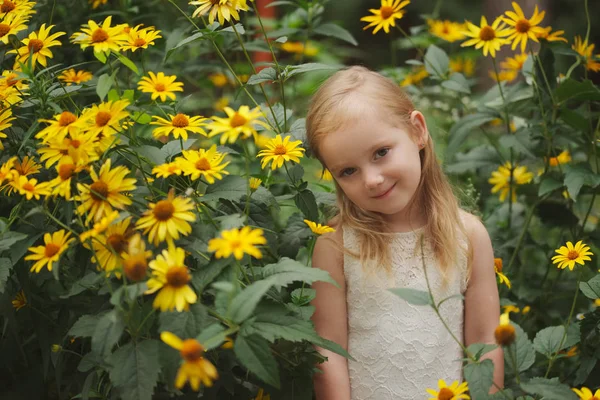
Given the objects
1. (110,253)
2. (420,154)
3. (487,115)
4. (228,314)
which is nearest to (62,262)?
(110,253)

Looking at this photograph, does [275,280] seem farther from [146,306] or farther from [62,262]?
[62,262]

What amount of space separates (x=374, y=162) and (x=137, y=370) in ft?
2.01

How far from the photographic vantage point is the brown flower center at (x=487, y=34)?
1801 millimetres

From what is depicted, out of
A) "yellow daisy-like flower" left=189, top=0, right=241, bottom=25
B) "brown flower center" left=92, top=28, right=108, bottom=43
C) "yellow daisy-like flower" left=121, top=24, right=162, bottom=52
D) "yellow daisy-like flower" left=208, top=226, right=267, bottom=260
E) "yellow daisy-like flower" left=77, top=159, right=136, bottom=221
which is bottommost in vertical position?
"yellow daisy-like flower" left=208, top=226, right=267, bottom=260

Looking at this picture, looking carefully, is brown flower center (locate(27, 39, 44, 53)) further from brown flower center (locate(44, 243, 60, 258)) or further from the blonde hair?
the blonde hair

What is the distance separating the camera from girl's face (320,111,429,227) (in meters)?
1.40

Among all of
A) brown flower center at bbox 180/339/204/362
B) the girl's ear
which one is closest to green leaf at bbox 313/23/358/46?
the girl's ear

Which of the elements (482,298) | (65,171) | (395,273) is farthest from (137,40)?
(482,298)

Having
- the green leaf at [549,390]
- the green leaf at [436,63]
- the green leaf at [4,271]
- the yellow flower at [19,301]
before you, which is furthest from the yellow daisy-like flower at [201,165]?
the green leaf at [436,63]

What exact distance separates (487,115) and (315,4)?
57cm

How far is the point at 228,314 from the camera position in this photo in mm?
1012

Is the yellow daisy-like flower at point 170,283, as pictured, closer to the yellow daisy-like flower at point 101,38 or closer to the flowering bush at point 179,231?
the flowering bush at point 179,231

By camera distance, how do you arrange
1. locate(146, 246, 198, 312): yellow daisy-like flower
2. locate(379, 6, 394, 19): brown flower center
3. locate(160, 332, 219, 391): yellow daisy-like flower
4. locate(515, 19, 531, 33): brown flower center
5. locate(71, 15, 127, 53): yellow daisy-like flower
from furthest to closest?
locate(379, 6, 394, 19): brown flower center < locate(515, 19, 531, 33): brown flower center < locate(71, 15, 127, 53): yellow daisy-like flower < locate(146, 246, 198, 312): yellow daisy-like flower < locate(160, 332, 219, 391): yellow daisy-like flower

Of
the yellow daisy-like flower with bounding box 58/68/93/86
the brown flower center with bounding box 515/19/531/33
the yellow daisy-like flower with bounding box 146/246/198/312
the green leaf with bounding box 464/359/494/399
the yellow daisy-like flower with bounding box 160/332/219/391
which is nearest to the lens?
the yellow daisy-like flower with bounding box 160/332/219/391
